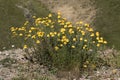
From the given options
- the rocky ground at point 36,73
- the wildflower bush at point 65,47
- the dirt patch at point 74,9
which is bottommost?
the rocky ground at point 36,73

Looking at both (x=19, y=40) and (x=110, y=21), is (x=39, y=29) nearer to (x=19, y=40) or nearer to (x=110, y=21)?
(x=19, y=40)

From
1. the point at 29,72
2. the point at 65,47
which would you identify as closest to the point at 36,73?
the point at 29,72

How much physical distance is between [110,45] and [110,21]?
3135 millimetres

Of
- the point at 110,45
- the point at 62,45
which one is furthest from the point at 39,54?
the point at 110,45

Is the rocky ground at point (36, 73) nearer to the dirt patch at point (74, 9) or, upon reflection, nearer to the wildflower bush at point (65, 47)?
the wildflower bush at point (65, 47)

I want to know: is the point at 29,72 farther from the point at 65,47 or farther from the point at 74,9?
the point at 74,9

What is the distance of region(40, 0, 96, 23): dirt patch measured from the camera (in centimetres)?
2406

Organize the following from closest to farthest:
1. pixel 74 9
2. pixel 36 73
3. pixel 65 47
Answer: pixel 36 73
pixel 65 47
pixel 74 9

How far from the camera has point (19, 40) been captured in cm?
1914

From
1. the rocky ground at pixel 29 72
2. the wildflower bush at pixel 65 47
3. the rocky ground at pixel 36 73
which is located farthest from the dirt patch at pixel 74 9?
the rocky ground at pixel 36 73

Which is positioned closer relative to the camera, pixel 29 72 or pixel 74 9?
pixel 29 72

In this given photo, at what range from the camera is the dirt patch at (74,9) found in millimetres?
24062

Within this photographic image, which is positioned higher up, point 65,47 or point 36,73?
point 65,47

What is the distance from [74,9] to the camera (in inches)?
989
